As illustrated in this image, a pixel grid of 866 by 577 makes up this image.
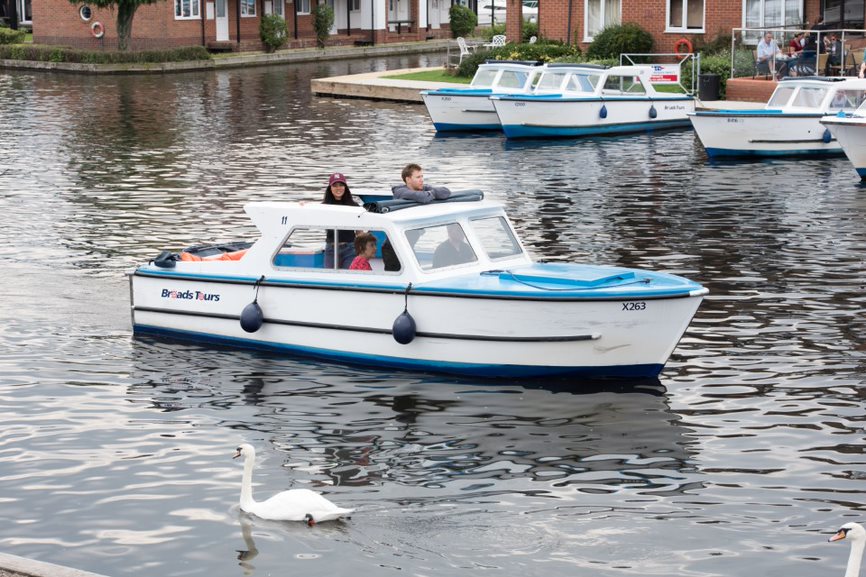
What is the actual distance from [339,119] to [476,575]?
35031 mm

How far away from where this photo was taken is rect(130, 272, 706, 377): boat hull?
603 inches

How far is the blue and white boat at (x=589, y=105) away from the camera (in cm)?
3959

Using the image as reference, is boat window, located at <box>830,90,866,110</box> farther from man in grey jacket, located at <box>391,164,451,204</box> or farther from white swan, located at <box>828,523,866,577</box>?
white swan, located at <box>828,523,866,577</box>

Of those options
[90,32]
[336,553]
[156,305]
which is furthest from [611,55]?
[336,553]

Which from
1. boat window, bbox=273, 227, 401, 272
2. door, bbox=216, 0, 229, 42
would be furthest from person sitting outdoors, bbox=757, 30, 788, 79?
door, bbox=216, 0, 229, 42

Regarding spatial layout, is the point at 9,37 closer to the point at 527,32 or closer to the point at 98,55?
the point at 98,55

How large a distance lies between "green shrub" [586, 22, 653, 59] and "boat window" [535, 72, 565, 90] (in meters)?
11.4

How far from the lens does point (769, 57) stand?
44875 mm

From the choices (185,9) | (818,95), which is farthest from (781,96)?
(185,9)

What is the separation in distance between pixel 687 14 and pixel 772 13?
312cm

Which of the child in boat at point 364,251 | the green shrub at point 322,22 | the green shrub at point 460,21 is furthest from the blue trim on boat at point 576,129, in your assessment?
the green shrub at point 460,21

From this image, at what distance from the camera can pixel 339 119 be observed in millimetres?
45031

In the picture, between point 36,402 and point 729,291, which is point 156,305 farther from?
point 729,291

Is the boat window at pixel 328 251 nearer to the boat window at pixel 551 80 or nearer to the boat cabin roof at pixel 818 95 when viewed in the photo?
the boat cabin roof at pixel 818 95
